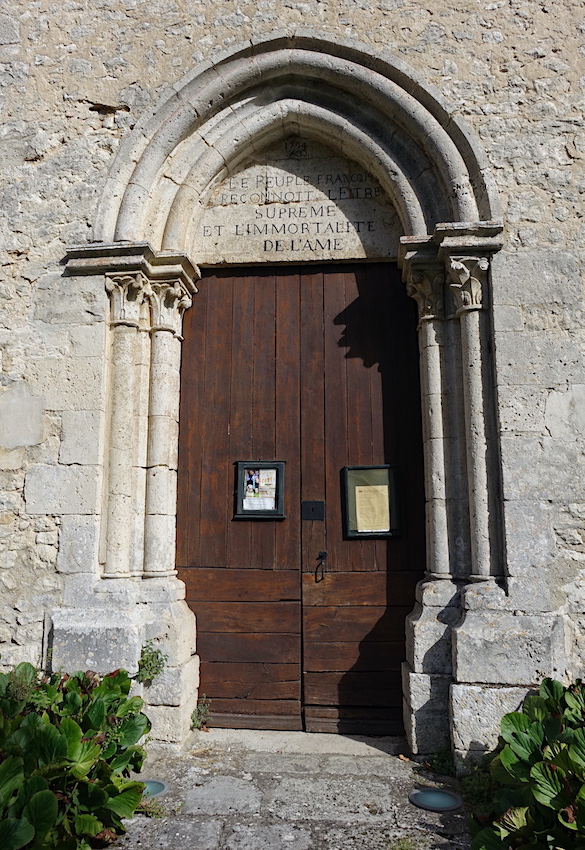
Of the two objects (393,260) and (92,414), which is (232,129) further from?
(92,414)

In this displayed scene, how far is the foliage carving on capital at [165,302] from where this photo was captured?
168 inches

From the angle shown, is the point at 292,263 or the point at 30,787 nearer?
the point at 30,787

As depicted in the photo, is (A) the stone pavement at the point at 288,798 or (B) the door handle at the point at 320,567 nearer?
(A) the stone pavement at the point at 288,798

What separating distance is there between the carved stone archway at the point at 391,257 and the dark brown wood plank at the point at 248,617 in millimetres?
199

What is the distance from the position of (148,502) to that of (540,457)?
7.67 feet

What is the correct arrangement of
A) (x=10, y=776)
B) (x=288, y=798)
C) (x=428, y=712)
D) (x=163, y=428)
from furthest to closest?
1. (x=163, y=428)
2. (x=428, y=712)
3. (x=288, y=798)
4. (x=10, y=776)

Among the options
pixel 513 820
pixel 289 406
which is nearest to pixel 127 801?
pixel 513 820

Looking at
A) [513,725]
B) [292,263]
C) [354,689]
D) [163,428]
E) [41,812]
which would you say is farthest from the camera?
[292,263]

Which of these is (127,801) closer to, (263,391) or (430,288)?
(263,391)

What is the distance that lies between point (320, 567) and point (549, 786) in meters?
1.93

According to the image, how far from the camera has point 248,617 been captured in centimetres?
416

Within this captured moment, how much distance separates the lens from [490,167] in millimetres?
4027

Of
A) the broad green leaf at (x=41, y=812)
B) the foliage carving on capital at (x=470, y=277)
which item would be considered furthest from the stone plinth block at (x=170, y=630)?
the foliage carving on capital at (x=470, y=277)

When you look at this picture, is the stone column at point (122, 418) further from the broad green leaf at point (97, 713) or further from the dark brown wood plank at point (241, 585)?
the broad green leaf at point (97, 713)
